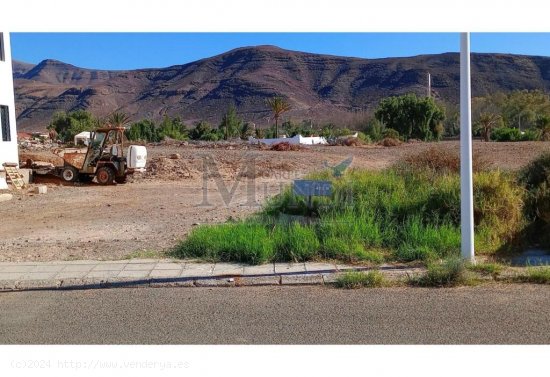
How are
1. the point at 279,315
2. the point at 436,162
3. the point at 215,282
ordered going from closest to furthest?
the point at 279,315 < the point at 215,282 < the point at 436,162

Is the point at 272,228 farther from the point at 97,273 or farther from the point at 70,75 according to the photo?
the point at 70,75

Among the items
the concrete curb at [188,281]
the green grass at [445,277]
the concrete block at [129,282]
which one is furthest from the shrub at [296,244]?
the concrete block at [129,282]

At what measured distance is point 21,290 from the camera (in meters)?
7.30

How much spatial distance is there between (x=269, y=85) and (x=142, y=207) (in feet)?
264

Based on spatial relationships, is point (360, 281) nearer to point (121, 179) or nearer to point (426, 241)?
point (426, 241)

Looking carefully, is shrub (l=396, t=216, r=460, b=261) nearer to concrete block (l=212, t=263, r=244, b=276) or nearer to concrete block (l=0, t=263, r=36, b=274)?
concrete block (l=212, t=263, r=244, b=276)

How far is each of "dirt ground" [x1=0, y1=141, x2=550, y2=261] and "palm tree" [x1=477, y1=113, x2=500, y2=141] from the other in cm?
2743

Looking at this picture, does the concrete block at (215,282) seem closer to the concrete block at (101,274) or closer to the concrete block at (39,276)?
the concrete block at (101,274)

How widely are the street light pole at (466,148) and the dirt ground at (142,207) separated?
4.45 meters

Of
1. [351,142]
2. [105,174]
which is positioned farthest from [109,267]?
[351,142]

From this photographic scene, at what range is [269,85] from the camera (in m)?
93.5

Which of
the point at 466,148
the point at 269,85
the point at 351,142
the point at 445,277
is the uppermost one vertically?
the point at 269,85

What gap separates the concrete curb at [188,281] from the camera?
7289 mm

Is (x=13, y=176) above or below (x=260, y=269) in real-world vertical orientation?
above
